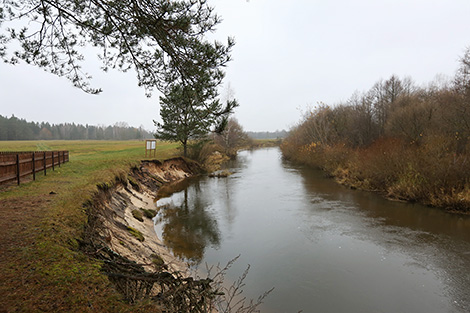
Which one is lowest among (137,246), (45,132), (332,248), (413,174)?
(332,248)

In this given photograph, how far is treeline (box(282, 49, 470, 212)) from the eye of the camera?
11867 millimetres

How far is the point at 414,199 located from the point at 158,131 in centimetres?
2053

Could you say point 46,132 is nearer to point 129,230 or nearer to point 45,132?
point 45,132

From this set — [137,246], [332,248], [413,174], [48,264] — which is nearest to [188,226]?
[137,246]

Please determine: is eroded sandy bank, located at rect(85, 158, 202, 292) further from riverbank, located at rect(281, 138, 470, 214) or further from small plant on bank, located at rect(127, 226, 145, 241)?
riverbank, located at rect(281, 138, 470, 214)

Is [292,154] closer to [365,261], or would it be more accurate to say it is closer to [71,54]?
[365,261]

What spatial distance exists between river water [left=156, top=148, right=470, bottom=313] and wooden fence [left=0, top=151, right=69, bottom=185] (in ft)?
16.8

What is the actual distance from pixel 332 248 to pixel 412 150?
1046 cm

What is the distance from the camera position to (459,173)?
11492 millimetres

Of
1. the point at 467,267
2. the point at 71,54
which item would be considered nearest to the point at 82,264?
the point at 71,54

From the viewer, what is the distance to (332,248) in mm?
8180

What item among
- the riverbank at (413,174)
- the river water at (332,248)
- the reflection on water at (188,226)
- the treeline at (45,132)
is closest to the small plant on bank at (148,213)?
the reflection on water at (188,226)

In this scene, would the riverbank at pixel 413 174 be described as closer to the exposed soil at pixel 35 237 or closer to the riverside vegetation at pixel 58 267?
the riverside vegetation at pixel 58 267

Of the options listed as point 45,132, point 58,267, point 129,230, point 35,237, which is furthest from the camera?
point 45,132
